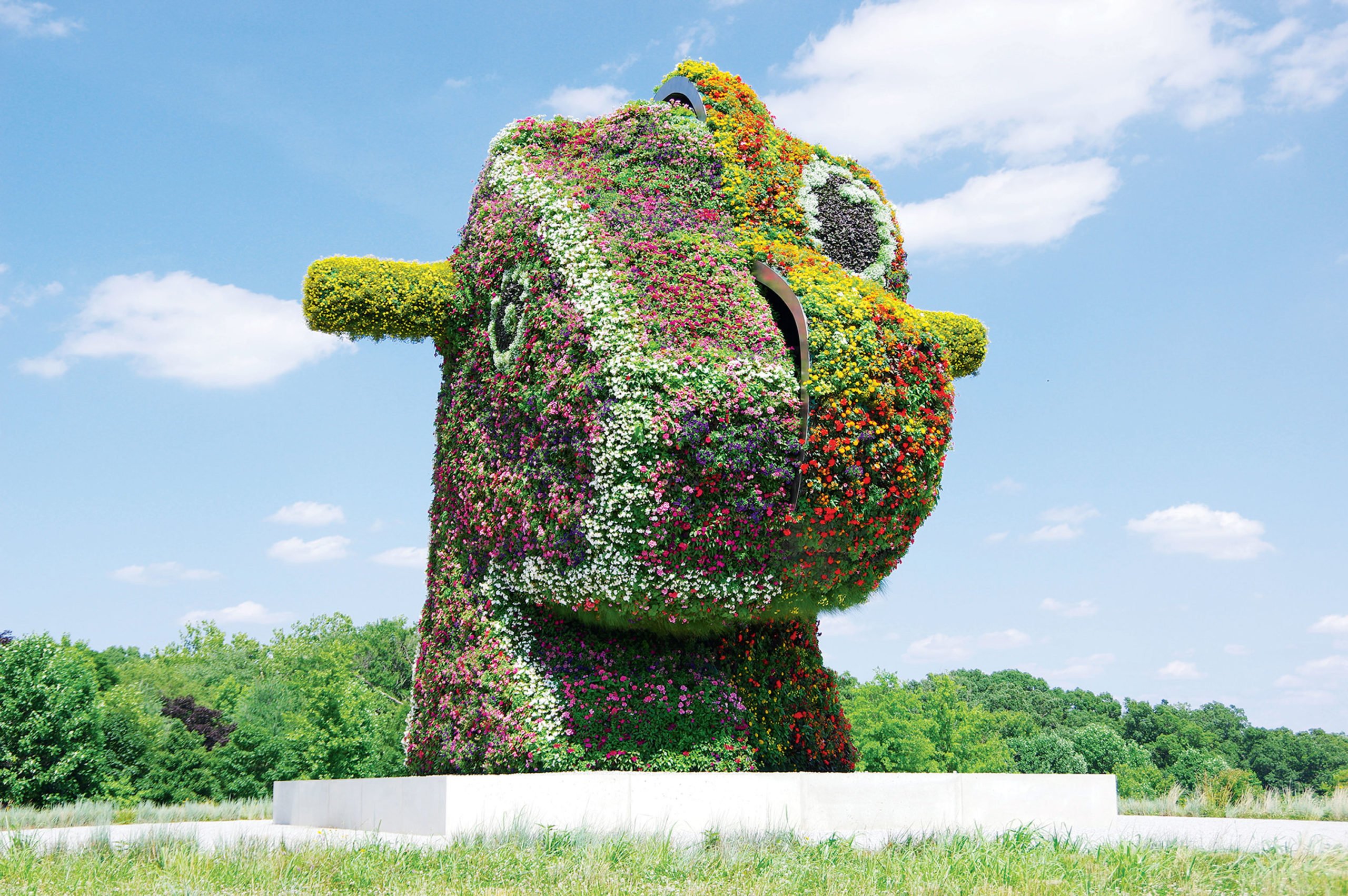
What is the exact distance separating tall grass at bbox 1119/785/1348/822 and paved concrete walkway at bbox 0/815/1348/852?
85.3 inches

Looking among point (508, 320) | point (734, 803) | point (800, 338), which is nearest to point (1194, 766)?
point (734, 803)

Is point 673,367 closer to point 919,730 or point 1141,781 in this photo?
point 919,730

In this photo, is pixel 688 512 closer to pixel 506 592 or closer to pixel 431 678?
pixel 506 592

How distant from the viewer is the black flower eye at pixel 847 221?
1311 cm

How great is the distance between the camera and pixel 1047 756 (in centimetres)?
4278

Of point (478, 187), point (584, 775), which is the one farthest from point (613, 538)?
point (478, 187)

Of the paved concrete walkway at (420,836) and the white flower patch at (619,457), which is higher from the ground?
the white flower patch at (619,457)

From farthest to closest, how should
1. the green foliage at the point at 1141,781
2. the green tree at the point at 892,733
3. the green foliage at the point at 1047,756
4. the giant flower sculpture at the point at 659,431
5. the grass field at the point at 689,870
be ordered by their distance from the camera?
the green foliage at the point at 1141,781 → the green foliage at the point at 1047,756 → the green tree at the point at 892,733 → the giant flower sculpture at the point at 659,431 → the grass field at the point at 689,870

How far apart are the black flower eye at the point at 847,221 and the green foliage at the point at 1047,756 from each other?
33624 millimetres

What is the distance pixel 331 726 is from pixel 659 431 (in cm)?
2013

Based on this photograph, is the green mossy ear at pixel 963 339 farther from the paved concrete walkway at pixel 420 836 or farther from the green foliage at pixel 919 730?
the green foliage at pixel 919 730

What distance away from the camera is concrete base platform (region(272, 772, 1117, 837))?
401 inches

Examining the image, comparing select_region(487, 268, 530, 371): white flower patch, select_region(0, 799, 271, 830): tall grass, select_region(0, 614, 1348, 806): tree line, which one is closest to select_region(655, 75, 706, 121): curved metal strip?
select_region(487, 268, 530, 371): white flower patch

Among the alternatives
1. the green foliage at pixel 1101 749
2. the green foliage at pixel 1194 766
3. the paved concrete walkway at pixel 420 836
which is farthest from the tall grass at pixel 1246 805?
the green foliage at pixel 1194 766
